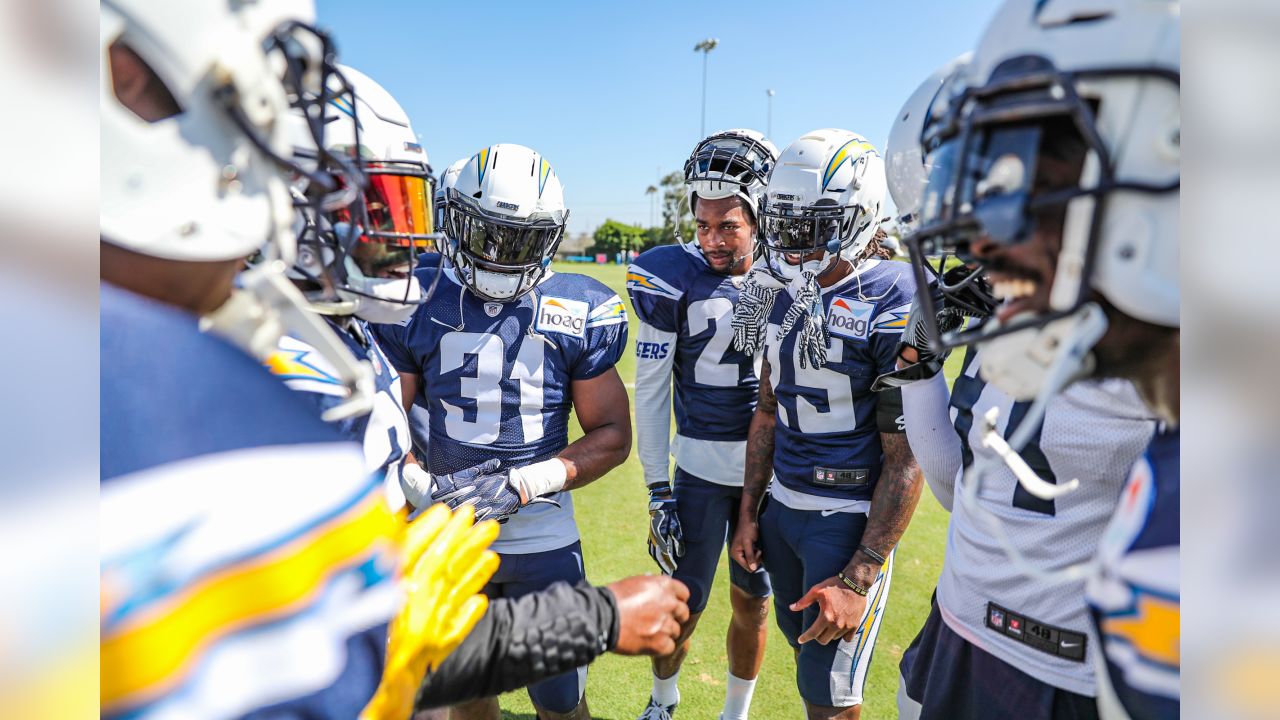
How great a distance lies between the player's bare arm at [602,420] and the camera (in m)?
2.88

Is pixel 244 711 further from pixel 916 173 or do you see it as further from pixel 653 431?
pixel 653 431

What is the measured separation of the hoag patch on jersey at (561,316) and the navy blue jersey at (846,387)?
0.86m

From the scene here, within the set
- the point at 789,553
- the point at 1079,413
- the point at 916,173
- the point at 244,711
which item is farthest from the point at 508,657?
the point at 789,553

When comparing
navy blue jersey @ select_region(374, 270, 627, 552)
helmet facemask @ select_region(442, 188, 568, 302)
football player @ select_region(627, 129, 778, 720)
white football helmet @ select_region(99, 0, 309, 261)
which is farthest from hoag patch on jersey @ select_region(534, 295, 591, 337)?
white football helmet @ select_region(99, 0, 309, 261)

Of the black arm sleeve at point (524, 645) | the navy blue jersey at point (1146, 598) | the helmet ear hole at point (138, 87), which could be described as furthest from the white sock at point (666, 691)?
the helmet ear hole at point (138, 87)

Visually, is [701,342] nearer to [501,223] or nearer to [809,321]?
[809,321]

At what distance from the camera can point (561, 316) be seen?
2.89m

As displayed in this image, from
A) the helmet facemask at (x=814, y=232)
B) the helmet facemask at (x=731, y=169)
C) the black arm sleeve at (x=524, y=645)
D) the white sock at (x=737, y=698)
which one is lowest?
the white sock at (x=737, y=698)

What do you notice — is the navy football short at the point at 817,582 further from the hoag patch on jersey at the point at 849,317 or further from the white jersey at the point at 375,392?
the white jersey at the point at 375,392

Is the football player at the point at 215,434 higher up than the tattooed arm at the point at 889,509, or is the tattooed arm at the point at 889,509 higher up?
the football player at the point at 215,434

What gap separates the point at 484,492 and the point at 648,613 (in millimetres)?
1202

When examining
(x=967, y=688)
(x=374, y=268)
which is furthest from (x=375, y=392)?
(x=967, y=688)

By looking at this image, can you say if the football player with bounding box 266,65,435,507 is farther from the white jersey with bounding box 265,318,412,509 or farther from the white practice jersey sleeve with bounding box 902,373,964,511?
the white practice jersey sleeve with bounding box 902,373,964,511

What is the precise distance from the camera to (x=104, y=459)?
2.60 ft
